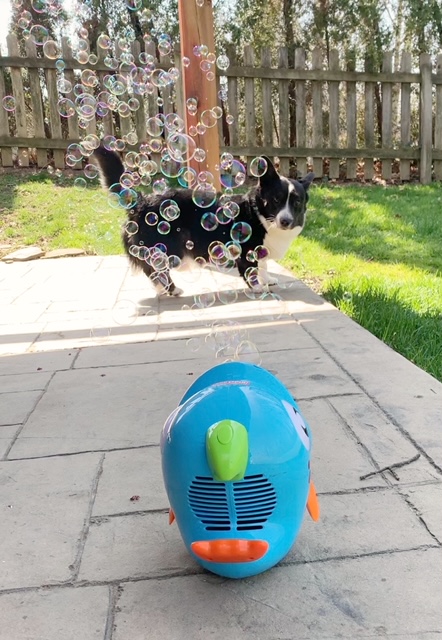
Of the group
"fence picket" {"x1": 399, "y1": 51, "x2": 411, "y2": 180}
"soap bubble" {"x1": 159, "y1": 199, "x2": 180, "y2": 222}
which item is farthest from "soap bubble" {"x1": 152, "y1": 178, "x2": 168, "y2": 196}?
"fence picket" {"x1": 399, "y1": 51, "x2": 411, "y2": 180}

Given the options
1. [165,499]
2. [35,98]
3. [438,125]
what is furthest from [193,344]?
[438,125]

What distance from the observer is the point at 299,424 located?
138 cm

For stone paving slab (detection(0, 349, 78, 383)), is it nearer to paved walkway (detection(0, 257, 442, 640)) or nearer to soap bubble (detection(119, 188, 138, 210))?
paved walkway (detection(0, 257, 442, 640))

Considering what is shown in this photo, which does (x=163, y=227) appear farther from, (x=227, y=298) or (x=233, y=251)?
(x=227, y=298)

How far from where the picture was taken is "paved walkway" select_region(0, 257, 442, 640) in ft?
4.25

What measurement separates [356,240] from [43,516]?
15.3 feet

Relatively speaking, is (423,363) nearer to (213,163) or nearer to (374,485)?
(374,485)

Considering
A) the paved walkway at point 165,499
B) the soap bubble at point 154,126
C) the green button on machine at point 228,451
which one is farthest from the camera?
the soap bubble at point 154,126

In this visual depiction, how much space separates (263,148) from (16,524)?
25.0 ft

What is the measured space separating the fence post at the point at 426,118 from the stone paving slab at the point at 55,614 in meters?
8.82

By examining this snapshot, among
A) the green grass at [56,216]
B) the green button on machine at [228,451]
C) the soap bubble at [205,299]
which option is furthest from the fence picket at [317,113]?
the green button on machine at [228,451]

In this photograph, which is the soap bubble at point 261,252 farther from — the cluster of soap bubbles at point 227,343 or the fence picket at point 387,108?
the fence picket at point 387,108

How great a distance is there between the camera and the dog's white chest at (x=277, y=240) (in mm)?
4273

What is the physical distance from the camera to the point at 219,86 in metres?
8.22
